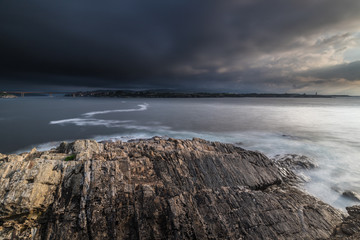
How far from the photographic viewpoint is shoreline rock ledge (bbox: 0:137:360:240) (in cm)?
527

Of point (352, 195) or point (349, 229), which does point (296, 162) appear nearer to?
point (352, 195)

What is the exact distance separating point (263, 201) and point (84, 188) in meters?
7.15

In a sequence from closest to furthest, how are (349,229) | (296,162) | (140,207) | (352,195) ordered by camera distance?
(140,207), (349,229), (352,195), (296,162)

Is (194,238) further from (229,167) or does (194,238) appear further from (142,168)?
(229,167)

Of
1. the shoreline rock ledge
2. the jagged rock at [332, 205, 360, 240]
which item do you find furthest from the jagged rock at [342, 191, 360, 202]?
the jagged rock at [332, 205, 360, 240]

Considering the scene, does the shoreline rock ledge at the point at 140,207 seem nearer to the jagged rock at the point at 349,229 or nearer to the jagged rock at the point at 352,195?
the jagged rock at the point at 349,229

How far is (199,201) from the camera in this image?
246 inches

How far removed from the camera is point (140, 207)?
5730mm

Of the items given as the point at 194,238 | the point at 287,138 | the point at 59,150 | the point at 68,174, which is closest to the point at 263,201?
→ the point at 194,238

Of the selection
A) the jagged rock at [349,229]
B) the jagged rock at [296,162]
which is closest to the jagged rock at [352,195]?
the jagged rock at [296,162]

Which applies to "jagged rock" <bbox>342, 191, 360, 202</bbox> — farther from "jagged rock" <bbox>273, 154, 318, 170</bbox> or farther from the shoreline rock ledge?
"jagged rock" <bbox>273, 154, 318, 170</bbox>

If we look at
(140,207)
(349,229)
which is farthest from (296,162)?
(140,207)

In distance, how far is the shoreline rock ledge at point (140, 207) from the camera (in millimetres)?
5266

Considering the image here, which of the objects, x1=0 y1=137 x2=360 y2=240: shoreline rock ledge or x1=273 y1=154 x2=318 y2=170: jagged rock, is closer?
x1=0 y1=137 x2=360 y2=240: shoreline rock ledge
